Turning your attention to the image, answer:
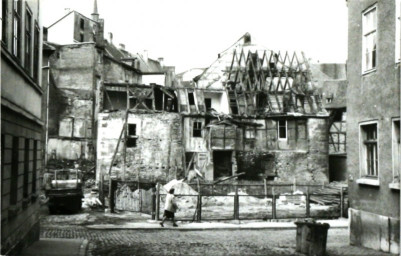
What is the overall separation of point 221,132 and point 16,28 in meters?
28.6

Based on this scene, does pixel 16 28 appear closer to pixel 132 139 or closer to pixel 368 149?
pixel 368 149

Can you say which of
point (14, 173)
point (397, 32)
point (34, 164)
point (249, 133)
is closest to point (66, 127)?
point (249, 133)

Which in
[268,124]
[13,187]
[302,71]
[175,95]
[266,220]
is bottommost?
[266,220]

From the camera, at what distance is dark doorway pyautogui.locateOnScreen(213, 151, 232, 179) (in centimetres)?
3875

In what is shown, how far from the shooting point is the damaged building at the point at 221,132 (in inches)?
1475

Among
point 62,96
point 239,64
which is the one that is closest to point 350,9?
point 239,64

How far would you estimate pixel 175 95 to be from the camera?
1598 inches

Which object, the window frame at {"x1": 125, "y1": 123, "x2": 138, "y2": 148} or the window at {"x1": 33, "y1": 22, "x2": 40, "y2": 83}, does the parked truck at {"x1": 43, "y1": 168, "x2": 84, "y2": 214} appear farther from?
the window frame at {"x1": 125, "y1": 123, "x2": 138, "y2": 148}

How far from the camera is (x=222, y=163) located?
38.9 metres

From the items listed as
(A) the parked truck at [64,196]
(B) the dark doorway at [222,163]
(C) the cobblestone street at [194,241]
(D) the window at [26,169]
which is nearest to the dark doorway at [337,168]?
(B) the dark doorway at [222,163]

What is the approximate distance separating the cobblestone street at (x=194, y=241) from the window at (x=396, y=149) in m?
2.16

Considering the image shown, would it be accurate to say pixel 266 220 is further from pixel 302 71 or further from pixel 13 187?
pixel 302 71

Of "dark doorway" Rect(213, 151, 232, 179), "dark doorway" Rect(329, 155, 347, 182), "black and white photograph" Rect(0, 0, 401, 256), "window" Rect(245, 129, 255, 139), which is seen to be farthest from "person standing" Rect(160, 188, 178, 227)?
"dark doorway" Rect(329, 155, 347, 182)

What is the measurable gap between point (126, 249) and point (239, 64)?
33.5 meters
